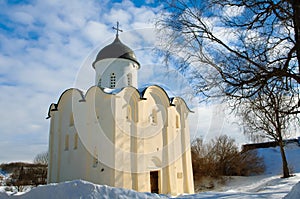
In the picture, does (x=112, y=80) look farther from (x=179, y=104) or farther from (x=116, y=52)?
(x=179, y=104)

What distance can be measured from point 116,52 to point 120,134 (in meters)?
6.47

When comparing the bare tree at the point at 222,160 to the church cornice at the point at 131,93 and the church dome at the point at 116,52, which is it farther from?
the church dome at the point at 116,52

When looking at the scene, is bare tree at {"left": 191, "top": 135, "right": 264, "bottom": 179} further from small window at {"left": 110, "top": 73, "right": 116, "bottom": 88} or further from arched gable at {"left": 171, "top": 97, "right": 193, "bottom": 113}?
small window at {"left": 110, "top": 73, "right": 116, "bottom": 88}

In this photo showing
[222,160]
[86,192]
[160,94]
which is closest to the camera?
[86,192]

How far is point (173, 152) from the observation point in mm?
17000

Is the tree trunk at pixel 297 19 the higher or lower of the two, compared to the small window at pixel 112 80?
lower

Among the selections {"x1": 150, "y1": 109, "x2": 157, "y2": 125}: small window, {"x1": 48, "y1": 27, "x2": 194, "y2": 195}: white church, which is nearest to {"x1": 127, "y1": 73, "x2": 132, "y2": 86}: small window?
{"x1": 48, "y1": 27, "x2": 194, "y2": 195}: white church

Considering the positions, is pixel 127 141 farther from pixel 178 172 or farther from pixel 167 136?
pixel 178 172

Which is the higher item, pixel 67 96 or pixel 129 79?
pixel 129 79

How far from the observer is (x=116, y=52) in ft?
60.3

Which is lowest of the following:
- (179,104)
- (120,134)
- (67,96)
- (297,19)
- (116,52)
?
(120,134)

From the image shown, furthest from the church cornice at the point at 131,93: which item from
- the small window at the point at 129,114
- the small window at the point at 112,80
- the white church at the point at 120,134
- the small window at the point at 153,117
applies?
the small window at the point at 112,80

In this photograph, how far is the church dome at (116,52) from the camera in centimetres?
1836

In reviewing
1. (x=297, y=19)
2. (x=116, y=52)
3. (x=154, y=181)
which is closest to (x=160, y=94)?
(x=116, y=52)
